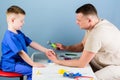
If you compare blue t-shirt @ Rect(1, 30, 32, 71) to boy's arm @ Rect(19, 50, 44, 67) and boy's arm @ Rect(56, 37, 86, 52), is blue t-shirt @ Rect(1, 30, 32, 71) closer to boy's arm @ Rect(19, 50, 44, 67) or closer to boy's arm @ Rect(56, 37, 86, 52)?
boy's arm @ Rect(19, 50, 44, 67)

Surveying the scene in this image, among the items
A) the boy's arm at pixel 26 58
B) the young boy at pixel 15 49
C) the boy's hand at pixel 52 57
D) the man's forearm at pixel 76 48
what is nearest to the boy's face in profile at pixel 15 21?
the young boy at pixel 15 49

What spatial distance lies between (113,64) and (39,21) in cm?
101

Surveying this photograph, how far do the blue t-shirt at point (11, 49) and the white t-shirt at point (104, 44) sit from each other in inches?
23.0

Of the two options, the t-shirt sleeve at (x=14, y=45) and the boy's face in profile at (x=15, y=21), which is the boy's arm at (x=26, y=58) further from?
the boy's face in profile at (x=15, y=21)

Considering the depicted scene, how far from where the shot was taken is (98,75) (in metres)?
2.16

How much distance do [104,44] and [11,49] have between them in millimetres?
803

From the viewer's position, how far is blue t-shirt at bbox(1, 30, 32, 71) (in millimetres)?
2202

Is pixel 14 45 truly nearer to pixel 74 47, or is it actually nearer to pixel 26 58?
pixel 26 58

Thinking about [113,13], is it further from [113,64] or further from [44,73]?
[44,73]

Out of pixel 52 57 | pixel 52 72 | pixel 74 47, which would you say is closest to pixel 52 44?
pixel 74 47

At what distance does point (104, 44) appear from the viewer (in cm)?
219

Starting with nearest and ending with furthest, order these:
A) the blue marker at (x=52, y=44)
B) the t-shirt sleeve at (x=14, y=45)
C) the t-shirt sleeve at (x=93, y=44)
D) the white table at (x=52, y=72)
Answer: the white table at (x=52, y=72), the t-shirt sleeve at (x=93, y=44), the t-shirt sleeve at (x=14, y=45), the blue marker at (x=52, y=44)

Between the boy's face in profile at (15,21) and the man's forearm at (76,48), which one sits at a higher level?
the boy's face in profile at (15,21)

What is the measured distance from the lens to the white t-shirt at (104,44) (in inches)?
82.9
